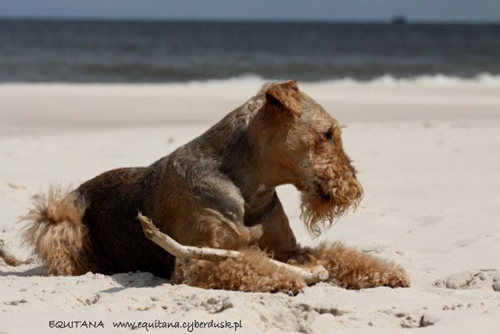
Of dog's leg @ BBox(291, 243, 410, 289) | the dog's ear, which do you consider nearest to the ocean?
dog's leg @ BBox(291, 243, 410, 289)

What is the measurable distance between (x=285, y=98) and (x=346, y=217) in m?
3.06

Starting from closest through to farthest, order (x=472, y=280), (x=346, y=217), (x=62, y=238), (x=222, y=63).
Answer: (x=472, y=280), (x=62, y=238), (x=346, y=217), (x=222, y=63)

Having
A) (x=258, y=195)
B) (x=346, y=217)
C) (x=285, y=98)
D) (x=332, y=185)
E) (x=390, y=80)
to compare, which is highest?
(x=390, y=80)

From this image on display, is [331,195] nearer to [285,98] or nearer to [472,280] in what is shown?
[285,98]

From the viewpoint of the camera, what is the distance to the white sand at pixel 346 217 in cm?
443

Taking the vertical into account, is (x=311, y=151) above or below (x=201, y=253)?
above

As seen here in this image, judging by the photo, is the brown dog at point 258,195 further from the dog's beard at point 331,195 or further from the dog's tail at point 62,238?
the dog's tail at point 62,238

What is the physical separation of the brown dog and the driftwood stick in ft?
0.22

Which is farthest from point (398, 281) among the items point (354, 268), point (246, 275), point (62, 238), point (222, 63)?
point (222, 63)

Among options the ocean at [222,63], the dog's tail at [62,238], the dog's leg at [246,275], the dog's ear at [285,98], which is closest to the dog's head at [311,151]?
the dog's ear at [285,98]

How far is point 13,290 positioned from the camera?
5.21 metres

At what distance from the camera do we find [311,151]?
16.6 ft

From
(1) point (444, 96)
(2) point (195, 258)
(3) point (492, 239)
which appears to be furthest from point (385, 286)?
(1) point (444, 96)

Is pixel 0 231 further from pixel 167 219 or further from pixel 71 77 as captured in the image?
pixel 71 77
